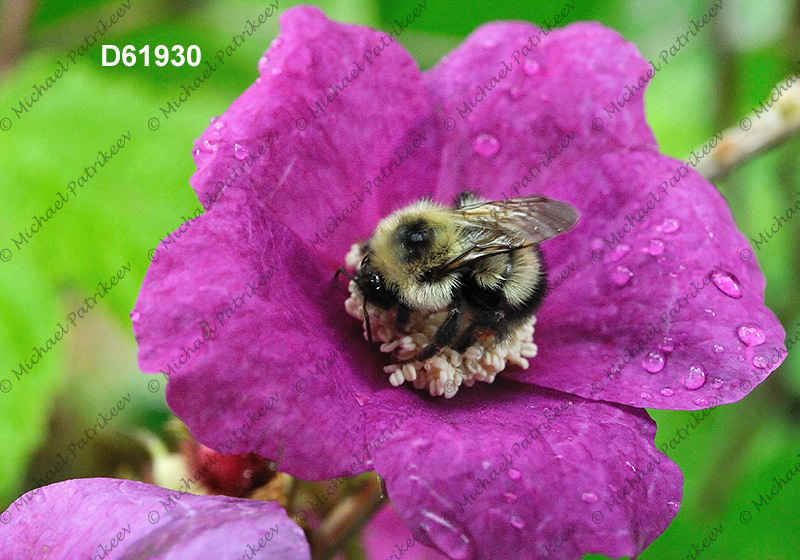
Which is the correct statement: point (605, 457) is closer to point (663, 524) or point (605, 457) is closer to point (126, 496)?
point (663, 524)

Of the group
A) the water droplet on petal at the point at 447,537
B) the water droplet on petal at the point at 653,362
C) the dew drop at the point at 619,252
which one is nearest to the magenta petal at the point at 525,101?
the dew drop at the point at 619,252

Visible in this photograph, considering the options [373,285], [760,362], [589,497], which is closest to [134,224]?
[373,285]

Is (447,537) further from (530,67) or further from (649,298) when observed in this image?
(530,67)

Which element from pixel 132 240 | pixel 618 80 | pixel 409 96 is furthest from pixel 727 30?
pixel 132 240

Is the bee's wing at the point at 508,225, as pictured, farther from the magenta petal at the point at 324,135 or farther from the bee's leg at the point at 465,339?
the magenta petal at the point at 324,135

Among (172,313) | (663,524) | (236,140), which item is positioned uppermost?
(236,140)
